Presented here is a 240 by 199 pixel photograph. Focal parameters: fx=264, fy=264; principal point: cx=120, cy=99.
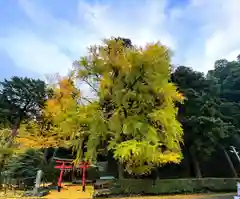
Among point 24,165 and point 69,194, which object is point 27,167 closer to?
point 24,165

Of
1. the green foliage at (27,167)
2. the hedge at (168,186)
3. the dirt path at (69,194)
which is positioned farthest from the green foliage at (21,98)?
the hedge at (168,186)

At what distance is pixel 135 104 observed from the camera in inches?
641

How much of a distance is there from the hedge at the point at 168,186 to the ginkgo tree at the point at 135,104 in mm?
994

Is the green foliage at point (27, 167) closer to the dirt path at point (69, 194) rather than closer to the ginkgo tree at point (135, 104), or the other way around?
the dirt path at point (69, 194)

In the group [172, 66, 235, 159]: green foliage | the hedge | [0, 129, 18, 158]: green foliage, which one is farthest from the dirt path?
[172, 66, 235, 159]: green foliage

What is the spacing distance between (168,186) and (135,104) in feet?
17.7

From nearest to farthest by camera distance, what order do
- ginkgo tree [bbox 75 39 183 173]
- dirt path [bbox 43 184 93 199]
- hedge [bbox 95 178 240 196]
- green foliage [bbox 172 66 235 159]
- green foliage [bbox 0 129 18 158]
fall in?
dirt path [bbox 43 184 93 199] → hedge [bbox 95 178 240 196] → ginkgo tree [bbox 75 39 183 173] → green foliage [bbox 0 129 18 158] → green foliage [bbox 172 66 235 159]

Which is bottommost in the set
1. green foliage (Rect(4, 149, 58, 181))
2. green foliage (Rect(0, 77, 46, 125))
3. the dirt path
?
the dirt path

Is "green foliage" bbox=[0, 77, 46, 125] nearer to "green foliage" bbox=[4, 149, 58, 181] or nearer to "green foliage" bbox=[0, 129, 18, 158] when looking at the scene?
"green foliage" bbox=[0, 129, 18, 158]

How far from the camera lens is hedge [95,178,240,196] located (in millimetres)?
15008

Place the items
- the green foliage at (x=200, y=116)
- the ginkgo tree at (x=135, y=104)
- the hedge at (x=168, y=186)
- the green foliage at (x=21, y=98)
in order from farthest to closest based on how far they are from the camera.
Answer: the green foliage at (x=21, y=98), the green foliage at (x=200, y=116), the ginkgo tree at (x=135, y=104), the hedge at (x=168, y=186)

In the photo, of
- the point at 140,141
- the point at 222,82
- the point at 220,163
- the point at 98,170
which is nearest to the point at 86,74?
the point at 140,141

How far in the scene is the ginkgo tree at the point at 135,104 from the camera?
51.1 ft

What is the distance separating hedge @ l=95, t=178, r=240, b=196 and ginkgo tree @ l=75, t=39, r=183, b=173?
994 millimetres
